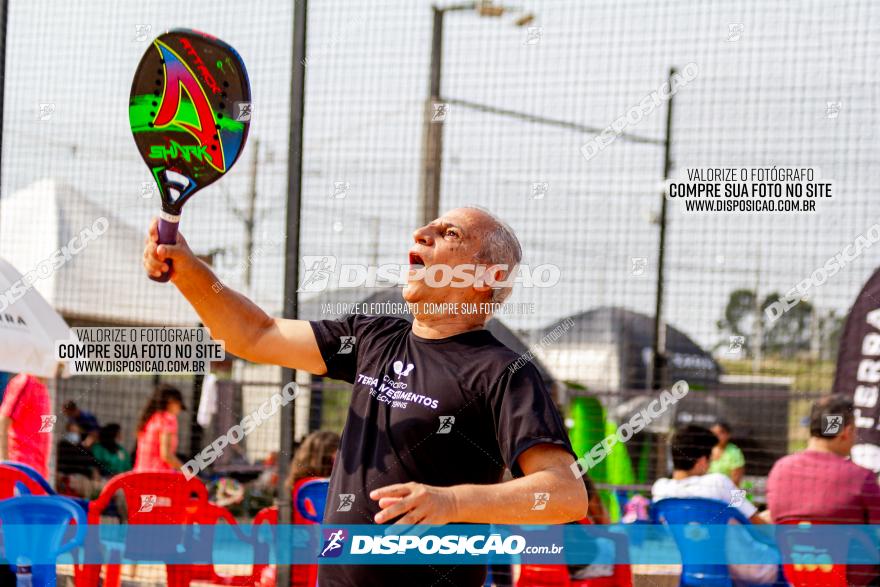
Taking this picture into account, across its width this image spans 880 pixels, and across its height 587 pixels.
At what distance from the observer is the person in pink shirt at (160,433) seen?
23.0ft

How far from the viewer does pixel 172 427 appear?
277 inches

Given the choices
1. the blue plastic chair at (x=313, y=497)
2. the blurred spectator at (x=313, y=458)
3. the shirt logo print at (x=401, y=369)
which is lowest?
the blue plastic chair at (x=313, y=497)

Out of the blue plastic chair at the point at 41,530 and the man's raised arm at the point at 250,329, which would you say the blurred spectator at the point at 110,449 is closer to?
the blue plastic chair at the point at 41,530

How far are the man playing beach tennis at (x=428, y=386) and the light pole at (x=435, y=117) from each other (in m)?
2.87

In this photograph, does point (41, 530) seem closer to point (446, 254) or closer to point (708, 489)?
Answer: point (446, 254)

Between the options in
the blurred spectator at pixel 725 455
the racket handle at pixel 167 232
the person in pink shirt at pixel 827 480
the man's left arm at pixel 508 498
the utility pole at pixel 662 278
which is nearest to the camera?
the man's left arm at pixel 508 498

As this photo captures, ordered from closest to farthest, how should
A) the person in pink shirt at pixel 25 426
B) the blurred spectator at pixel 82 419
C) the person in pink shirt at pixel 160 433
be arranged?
the person in pink shirt at pixel 25 426 → the person in pink shirt at pixel 160 433 → the blurred spectator at pixel 82 419

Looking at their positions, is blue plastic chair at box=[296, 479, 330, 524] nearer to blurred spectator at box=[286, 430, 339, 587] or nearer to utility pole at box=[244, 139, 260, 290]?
blurred spectator at box=[286, 430, 339, 587]

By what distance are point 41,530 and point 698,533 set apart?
3.14 m

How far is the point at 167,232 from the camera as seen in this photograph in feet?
9.14

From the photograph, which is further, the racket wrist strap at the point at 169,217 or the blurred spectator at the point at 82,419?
the blurred spectator at the point at 82,419

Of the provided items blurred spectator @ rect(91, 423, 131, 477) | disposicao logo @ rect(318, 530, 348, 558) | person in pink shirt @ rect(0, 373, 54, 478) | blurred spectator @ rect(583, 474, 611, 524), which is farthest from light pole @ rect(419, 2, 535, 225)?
blurred spectator @ rect(91, 423, 131, 477)

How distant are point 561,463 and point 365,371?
2.50 ft

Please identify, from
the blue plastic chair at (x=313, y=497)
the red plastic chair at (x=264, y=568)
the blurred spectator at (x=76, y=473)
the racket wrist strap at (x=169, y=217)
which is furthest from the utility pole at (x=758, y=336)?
the blurred spectator at (x=76, y=473)
